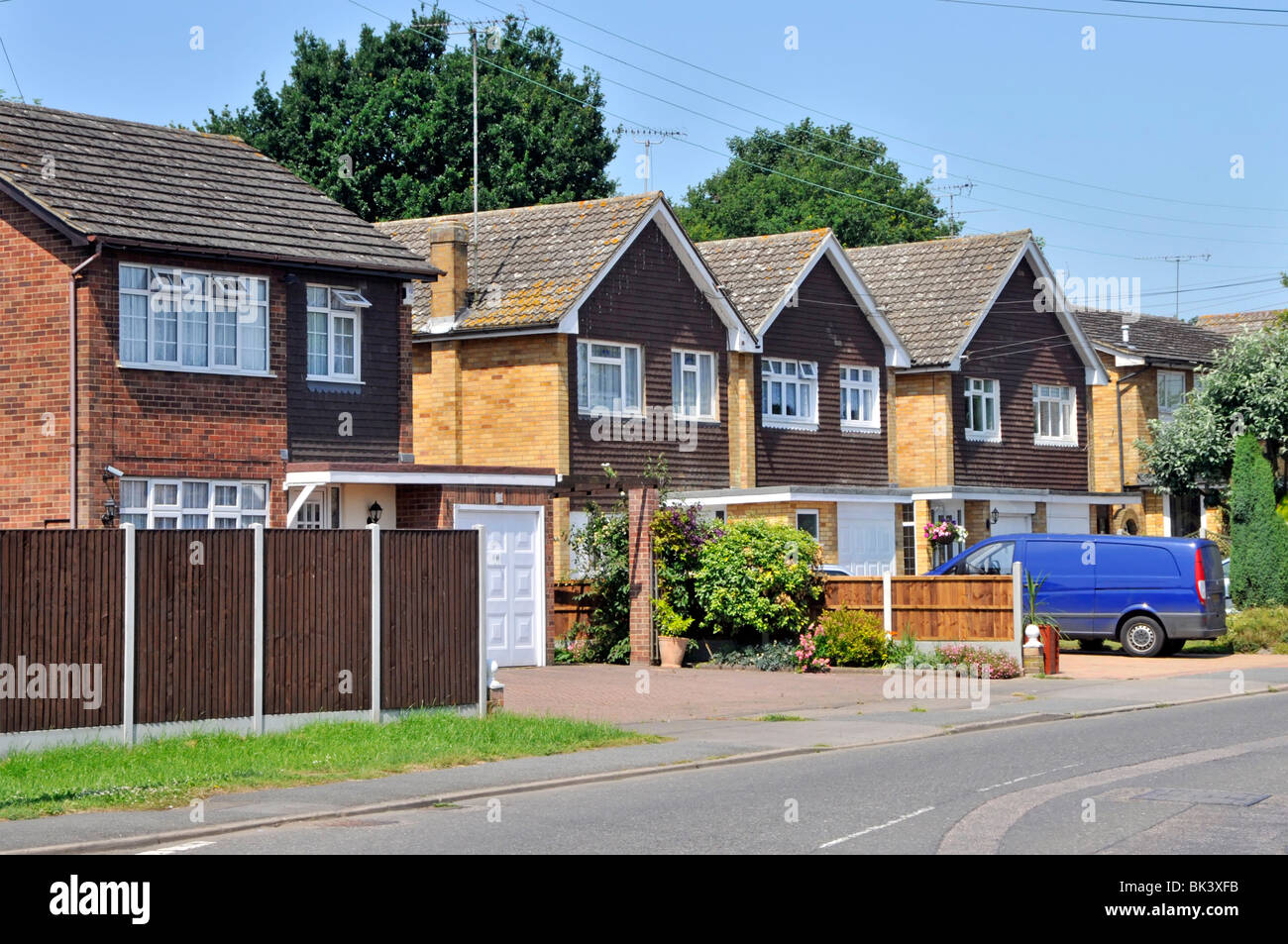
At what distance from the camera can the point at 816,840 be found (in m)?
10.9

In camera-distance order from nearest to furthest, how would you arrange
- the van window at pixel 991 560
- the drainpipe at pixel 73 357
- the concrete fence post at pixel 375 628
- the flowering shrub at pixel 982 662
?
the concrete fence post at pixel 375 628 → the drainpipe at pixel 73 357 → the flowering shrub at pixel 982 662 → the van window at pixel 991 560

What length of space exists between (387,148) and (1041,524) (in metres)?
25.3

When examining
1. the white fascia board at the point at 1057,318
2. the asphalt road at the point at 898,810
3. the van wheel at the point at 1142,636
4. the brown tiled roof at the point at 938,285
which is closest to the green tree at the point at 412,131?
the brown tiled roof at the point at 938,285

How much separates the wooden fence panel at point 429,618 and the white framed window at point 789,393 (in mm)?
19287

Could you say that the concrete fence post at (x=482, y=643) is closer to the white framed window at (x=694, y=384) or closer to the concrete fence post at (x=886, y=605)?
the concrete fence post at (x=886, y=605)

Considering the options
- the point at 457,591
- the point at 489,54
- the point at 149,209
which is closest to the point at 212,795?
the point at 457,591

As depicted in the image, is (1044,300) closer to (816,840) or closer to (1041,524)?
(1041,524)

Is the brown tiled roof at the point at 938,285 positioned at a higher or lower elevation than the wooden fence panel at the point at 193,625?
higher

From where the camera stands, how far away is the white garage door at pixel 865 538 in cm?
3641

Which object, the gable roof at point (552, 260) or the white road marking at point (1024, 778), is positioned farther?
the gable roof at point (552, 260)

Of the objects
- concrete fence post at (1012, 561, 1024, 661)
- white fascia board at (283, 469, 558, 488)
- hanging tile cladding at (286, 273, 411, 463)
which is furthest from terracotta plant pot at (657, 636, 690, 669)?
hanging tile cladding at (286, 273, 411, 463)

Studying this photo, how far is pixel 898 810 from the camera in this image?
40.6ft

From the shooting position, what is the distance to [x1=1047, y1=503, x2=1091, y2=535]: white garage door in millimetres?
43906

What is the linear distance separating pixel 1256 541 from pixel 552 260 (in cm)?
1623
